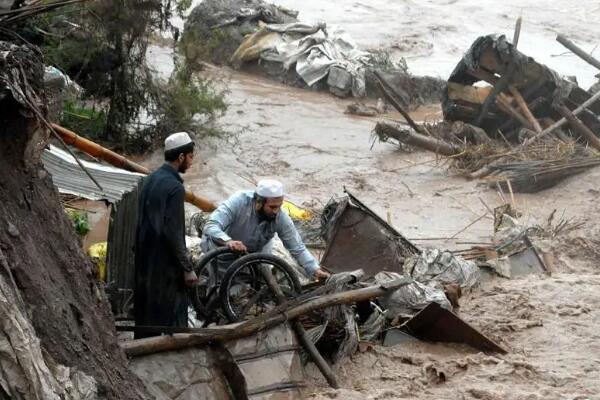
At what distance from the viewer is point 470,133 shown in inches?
572

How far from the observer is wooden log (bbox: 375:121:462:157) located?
14.2m

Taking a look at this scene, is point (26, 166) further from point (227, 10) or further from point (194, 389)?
point (227, 10)

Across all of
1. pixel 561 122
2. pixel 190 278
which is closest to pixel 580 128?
pixel 561 122

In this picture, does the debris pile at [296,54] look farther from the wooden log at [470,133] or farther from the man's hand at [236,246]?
the man's hand at [236,246]

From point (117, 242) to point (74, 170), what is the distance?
87 cm

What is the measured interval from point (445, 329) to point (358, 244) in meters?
1.49

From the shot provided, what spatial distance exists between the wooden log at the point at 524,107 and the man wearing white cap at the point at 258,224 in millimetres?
8192

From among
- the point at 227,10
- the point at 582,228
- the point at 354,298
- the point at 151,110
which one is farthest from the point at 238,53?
the point at 354,298

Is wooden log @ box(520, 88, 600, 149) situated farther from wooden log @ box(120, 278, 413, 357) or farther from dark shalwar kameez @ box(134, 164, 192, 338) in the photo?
dark shalwar kameez @ box(134, 164, 192, 338)

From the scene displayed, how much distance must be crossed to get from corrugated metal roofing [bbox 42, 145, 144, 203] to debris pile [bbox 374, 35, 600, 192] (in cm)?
670

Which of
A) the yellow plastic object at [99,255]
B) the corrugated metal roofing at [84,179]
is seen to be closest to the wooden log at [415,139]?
the corrugated metal roofing at [84,179]

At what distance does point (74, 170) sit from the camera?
7.71 metres

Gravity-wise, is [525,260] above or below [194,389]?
below

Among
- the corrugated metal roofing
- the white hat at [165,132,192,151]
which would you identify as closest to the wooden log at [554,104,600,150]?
the corrugated metal roofing
